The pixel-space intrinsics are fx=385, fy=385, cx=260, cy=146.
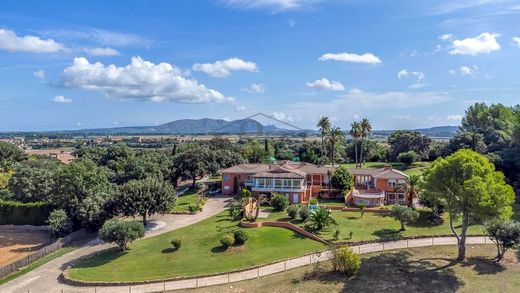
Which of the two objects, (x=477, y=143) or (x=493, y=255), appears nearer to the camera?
(x=493, y=255)

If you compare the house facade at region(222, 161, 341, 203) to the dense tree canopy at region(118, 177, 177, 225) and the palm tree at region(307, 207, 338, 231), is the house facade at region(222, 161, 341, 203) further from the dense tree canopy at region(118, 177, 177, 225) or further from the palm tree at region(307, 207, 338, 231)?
the dense tree canopy at region(118, 177, 177, 225)

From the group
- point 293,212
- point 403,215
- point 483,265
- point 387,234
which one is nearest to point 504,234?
point 483,265

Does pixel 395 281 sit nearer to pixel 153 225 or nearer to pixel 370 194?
pixel 370 194

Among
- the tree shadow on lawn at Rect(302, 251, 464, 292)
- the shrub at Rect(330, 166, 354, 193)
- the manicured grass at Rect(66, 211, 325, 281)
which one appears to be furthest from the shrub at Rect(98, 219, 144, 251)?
the shrub at Rect(330, 166, 354, 193)

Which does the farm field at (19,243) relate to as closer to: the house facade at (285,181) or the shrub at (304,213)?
the house facade at (285,181)

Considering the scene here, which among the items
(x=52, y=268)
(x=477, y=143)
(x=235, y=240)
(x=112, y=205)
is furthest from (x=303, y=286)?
(x=477, y=143)

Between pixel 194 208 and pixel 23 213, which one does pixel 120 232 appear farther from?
pixel 23 213

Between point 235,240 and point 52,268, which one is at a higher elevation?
point 235,240
